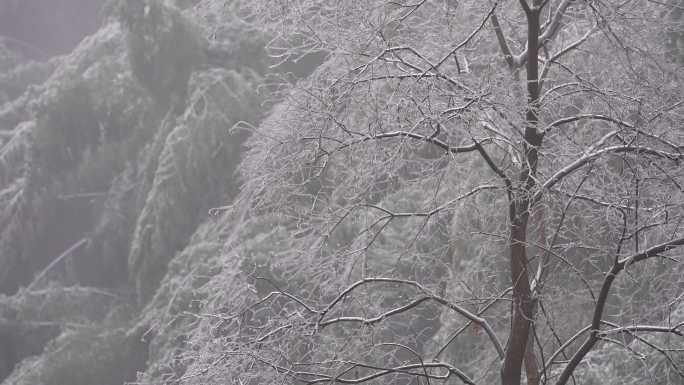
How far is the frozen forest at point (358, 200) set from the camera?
2.68 meters

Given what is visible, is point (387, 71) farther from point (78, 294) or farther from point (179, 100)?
point (78, 294)

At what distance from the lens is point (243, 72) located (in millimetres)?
7438

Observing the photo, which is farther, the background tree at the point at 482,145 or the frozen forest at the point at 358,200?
the frozen forest at the point at 358,200

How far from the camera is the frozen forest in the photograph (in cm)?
268

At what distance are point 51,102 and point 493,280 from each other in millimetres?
5965

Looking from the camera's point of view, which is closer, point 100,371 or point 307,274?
point 307,274

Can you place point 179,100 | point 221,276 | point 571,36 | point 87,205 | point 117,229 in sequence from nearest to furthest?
point 221,276, point 571,36, point 179,100, point 117,229, point 87,205

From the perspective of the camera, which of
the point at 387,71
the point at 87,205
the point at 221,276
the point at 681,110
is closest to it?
the point at 387,71

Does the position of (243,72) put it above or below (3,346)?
above

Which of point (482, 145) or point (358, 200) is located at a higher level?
point (482, 145)

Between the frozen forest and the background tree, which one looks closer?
the background tree

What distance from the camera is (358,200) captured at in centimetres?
304

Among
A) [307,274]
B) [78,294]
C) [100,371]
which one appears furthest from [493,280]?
[78,294]

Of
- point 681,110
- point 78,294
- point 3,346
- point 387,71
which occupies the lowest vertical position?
point 3,346
